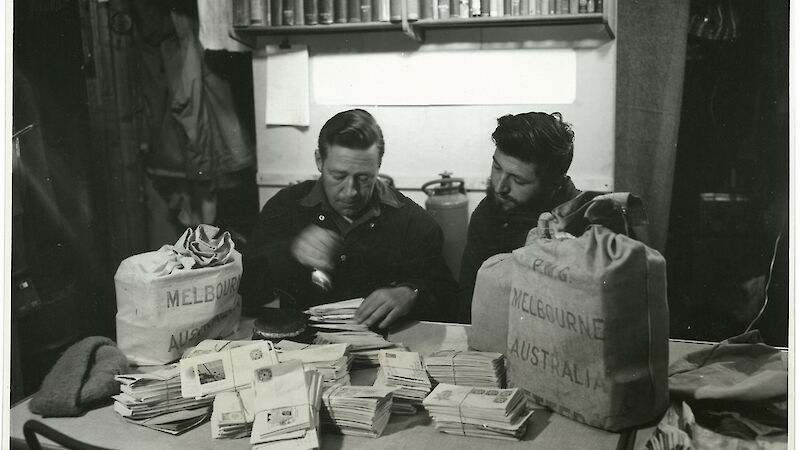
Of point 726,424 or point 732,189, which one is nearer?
point 726,424

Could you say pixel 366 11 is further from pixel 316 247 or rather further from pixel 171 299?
pixel 171 299

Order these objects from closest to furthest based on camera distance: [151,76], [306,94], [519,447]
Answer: [519,447] < [306,94] < [151,76]

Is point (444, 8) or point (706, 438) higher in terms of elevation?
point (444, 8)

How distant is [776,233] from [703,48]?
2.07ft

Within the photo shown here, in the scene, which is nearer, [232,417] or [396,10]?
[232,417]

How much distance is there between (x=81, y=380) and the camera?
6.99 ft

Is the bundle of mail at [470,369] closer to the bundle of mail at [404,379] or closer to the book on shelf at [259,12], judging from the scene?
the bundle of mail at [404,379]

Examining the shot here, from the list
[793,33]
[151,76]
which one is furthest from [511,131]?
[151,76]

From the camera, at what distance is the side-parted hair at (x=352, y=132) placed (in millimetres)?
2654

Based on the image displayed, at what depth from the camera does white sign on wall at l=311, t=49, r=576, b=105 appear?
2.45m

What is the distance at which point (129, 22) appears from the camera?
283cm

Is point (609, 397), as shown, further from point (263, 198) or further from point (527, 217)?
point (263, 198)

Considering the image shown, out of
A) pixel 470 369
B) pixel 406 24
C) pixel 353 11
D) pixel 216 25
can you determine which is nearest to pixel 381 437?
pixel 470 369

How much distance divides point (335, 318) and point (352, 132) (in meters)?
0.71
